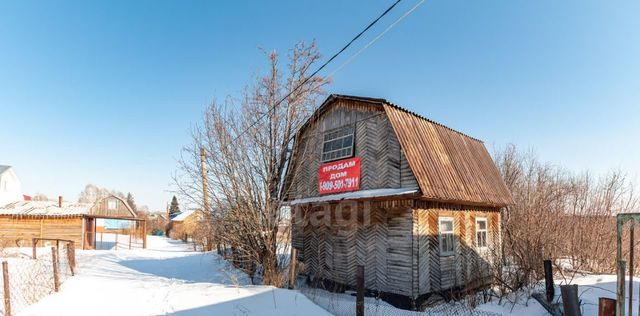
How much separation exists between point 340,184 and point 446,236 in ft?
13.5

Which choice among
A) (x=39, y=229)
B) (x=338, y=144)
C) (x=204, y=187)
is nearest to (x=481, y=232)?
(x=338, y=144)

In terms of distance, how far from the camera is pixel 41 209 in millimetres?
26328

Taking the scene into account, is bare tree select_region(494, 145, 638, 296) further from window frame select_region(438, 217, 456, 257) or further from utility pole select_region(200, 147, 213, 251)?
utility pole select_region(200, 147, 213, 251)

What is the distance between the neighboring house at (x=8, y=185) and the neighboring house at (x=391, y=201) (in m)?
39.1

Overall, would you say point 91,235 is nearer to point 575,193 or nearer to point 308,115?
point 308,115

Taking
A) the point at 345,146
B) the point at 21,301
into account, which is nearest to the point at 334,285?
the point at 345,146

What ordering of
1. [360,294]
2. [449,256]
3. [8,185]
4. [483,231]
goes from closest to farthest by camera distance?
[360,294] → [449,256] → [483,231] → [8,185]

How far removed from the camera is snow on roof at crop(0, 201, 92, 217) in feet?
83.9

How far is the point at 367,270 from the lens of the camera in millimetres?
11188

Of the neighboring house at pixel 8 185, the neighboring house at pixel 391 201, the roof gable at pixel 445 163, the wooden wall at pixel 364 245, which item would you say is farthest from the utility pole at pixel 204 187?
the neighboring house at pixel 8 185

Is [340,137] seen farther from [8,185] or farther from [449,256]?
[8,185]

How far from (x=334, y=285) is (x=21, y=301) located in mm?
8957

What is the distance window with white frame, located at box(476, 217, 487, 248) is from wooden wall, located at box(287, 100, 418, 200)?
487 centimetres

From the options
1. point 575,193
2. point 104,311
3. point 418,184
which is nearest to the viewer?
point 104,311
